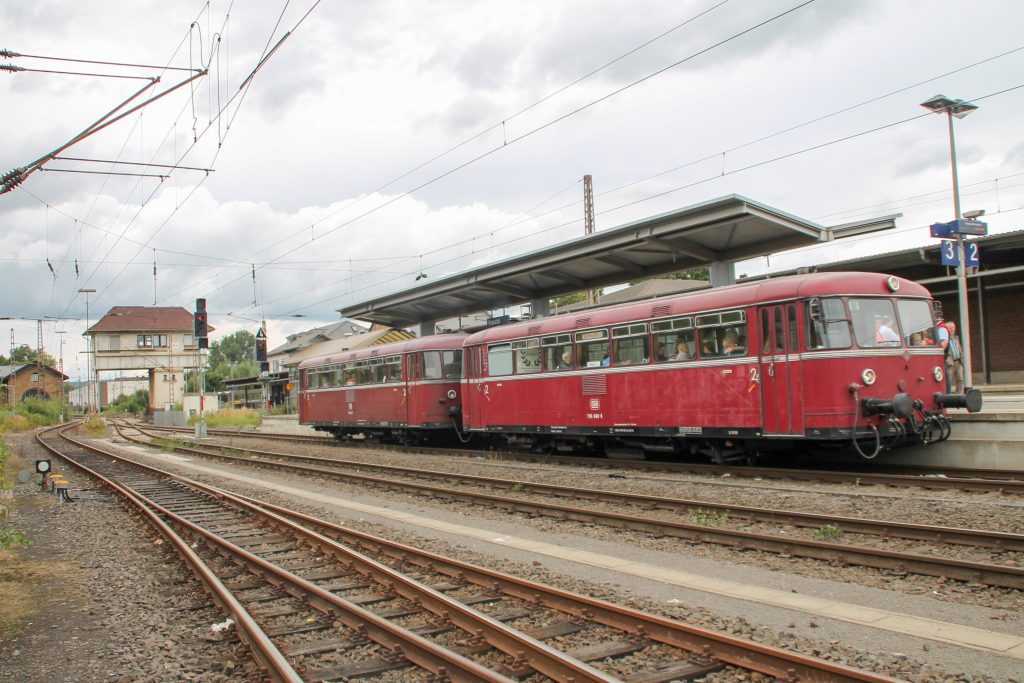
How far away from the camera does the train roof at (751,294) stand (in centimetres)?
1258

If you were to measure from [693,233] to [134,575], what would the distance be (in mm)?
12695

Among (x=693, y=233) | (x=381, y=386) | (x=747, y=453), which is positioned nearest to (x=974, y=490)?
(x=747, y=453)

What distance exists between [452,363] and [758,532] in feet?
48.9

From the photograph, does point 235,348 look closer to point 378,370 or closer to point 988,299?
point 378,370

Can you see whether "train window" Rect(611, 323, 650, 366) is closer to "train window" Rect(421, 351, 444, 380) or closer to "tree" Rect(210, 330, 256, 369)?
"train window" Rect(421, 351, 444, 380)

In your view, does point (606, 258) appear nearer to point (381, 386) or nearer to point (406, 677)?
point (381, 386)

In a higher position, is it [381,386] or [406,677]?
[381,386]

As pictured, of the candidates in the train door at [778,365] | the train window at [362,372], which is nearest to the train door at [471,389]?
the train window at [362,372]

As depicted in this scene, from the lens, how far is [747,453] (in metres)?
14.6

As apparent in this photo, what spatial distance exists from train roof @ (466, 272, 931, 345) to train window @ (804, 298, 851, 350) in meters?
0.19

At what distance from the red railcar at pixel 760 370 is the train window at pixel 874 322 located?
0.07ft

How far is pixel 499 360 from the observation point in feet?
65.2

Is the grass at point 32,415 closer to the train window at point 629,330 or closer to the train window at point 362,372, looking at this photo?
the train window at point 362,372

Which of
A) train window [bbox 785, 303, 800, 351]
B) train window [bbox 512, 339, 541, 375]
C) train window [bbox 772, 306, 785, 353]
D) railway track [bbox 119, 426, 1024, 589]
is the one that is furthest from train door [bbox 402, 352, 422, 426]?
train window [bbox 785, 303, 800, 351]
